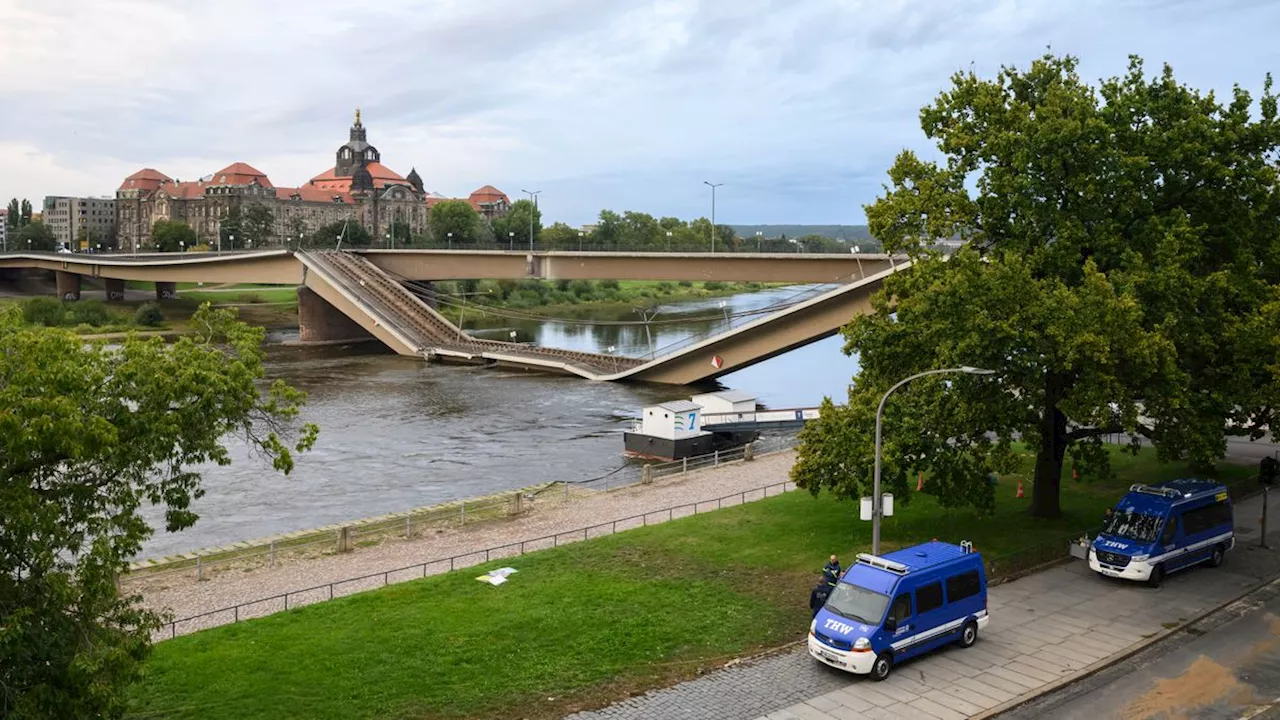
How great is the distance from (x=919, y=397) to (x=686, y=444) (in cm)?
2268

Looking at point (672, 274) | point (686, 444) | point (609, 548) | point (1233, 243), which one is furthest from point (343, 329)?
point (1233, 243)

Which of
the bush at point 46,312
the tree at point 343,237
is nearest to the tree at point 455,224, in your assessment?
the tree at point 343,237

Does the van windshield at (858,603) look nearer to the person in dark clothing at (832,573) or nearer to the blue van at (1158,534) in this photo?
the person in dark clothing at (832,573)

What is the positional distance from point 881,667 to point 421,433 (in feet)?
129

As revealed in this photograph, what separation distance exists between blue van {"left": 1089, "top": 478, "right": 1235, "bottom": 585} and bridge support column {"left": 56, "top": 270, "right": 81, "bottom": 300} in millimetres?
134550

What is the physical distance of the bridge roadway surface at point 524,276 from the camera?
67.1 metres

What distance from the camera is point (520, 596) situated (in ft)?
77.5

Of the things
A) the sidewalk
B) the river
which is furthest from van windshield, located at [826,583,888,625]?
the river

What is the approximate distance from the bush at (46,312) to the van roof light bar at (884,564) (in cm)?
10342

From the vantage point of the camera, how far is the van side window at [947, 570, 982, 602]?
2045 cm

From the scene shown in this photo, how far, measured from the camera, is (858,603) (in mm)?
19641

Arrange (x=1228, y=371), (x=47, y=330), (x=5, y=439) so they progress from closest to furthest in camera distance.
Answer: (x=5, y=439) < (x=47, y=330) < (x=1228, y=371)

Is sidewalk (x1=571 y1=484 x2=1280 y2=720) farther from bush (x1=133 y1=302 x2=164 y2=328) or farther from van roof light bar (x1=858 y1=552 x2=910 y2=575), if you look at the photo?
bush (x1=133 y1=302 x2=164 y2=328)

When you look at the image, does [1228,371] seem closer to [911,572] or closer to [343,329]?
[911,572]
